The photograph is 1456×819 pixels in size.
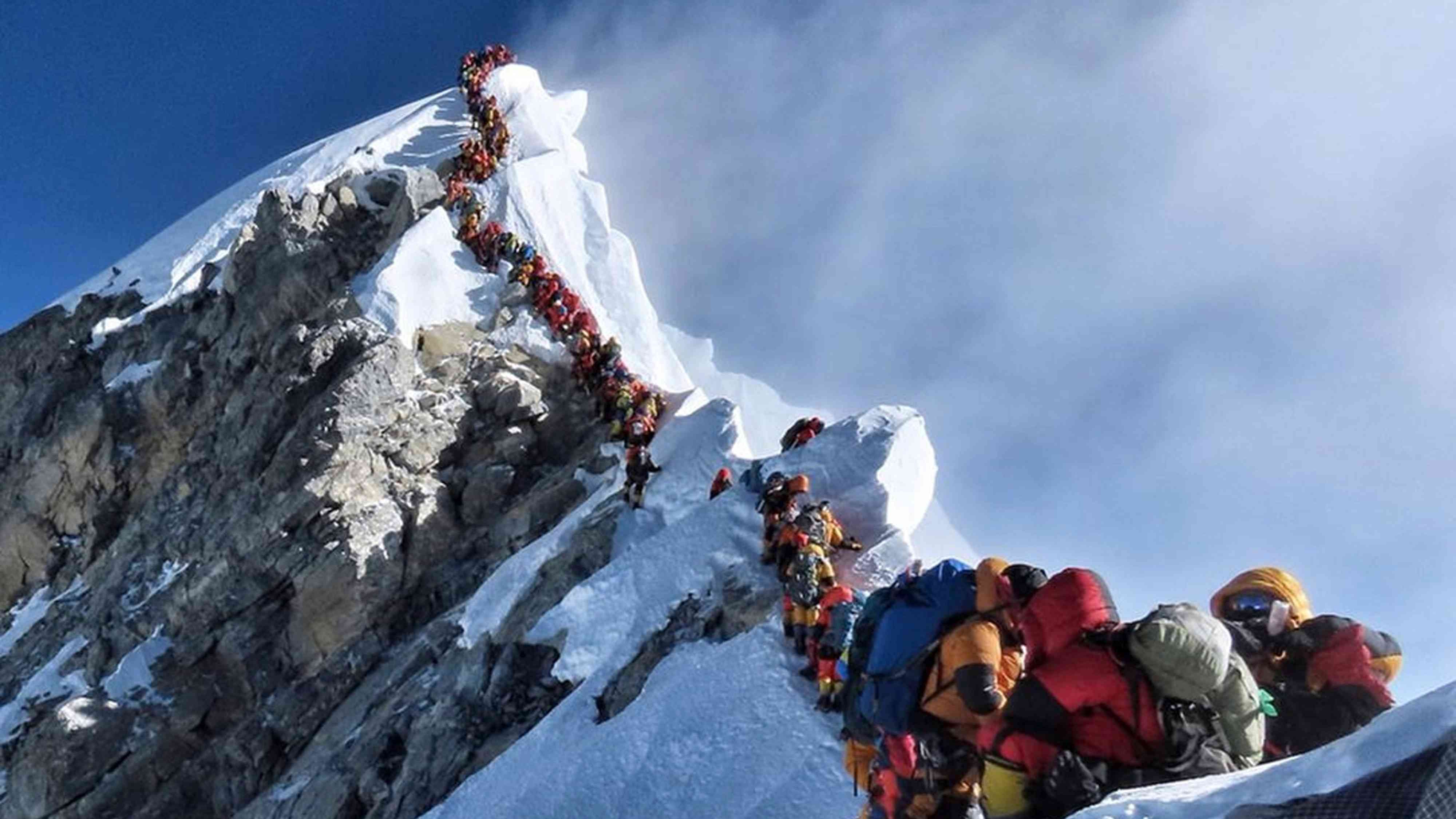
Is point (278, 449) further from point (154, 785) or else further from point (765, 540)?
point (765, 540)

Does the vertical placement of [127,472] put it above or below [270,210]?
below

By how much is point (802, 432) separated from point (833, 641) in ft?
18.9

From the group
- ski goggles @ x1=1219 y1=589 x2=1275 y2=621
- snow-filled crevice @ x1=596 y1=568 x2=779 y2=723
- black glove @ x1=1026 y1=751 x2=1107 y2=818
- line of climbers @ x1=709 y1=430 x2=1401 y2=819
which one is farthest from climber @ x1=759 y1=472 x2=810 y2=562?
black glove @ x1=1026 y1=751 x2=1107 y2=818

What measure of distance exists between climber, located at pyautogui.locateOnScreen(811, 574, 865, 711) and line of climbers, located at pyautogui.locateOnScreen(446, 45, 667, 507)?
665 centimetres

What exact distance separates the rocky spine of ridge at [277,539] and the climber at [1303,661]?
22.4ft

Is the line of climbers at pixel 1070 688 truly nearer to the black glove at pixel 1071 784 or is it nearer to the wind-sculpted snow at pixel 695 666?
the black glove at pixel 1071 784

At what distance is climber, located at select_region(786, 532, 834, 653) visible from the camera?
31.0 feet

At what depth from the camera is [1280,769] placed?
133 inches

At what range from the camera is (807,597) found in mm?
9578

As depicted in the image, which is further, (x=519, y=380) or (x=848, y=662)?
(x=519, y=380)

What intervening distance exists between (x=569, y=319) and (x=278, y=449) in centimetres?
756

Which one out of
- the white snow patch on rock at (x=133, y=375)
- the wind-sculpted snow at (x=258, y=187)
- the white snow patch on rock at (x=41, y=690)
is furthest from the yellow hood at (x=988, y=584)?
the wind-sculpted snow at (x=258, y=187)

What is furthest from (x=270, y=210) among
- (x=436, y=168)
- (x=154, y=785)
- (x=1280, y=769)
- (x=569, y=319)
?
(x=1280, y=769)

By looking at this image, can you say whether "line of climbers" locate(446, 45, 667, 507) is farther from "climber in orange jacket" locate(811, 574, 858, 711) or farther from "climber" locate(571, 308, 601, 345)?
"climber in orange jacket" locate(811, 574, 858, 711)
